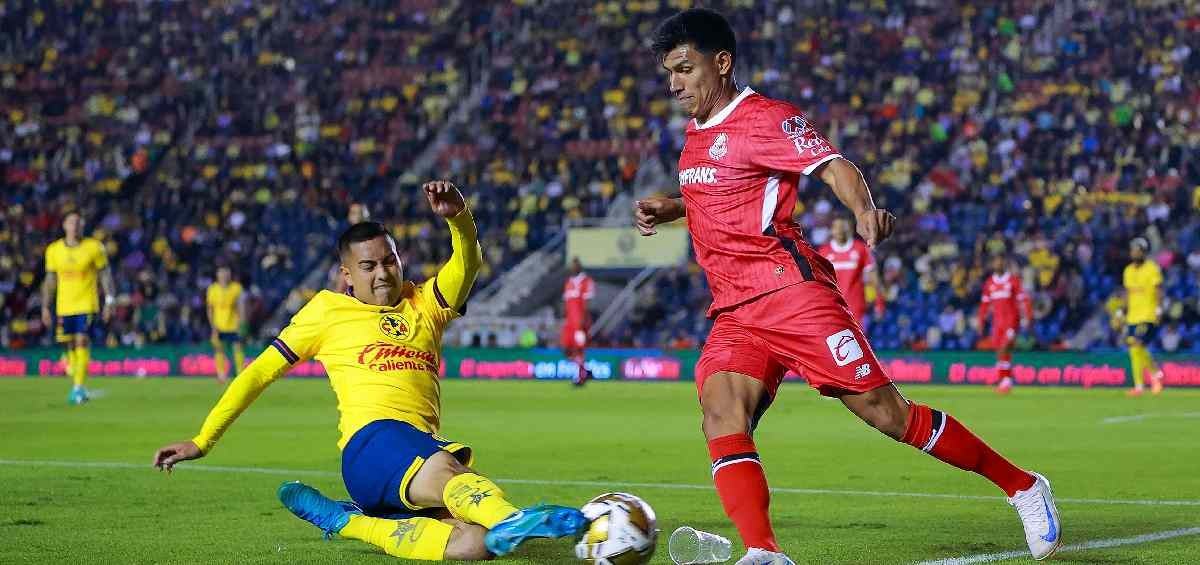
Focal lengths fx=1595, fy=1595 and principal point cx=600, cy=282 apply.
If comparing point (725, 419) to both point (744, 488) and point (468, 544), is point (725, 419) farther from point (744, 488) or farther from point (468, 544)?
point (468, 544)

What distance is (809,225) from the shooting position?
30625 millimetres

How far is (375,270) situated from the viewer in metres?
6.91

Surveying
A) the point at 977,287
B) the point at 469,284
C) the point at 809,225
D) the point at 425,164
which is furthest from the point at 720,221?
the point at 425,164

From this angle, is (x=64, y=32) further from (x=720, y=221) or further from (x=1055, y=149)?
(x=720, y=221)

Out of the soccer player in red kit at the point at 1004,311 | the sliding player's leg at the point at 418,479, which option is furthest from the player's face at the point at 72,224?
the sliding player's leg at the point at 418,479

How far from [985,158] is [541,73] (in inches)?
454

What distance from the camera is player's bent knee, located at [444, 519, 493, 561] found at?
20.0 ft

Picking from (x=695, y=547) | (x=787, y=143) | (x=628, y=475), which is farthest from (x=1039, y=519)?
(x=628, y=475)

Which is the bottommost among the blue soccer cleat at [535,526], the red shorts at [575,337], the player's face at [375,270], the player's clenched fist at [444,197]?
the red shorts at [575,337]

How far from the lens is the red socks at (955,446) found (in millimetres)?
6094

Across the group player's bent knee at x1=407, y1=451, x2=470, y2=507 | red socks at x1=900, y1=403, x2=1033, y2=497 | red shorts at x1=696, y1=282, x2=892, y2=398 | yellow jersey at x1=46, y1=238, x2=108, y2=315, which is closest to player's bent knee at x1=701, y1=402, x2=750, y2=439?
red shorts at x1=696, y1=282, x2=892, y2=398

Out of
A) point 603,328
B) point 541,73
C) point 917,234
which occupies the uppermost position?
point 541,73

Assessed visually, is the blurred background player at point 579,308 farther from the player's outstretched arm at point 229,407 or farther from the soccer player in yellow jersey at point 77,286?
the player's outstretched arm at point 229,407

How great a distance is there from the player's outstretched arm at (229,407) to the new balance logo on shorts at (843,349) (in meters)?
2.32
